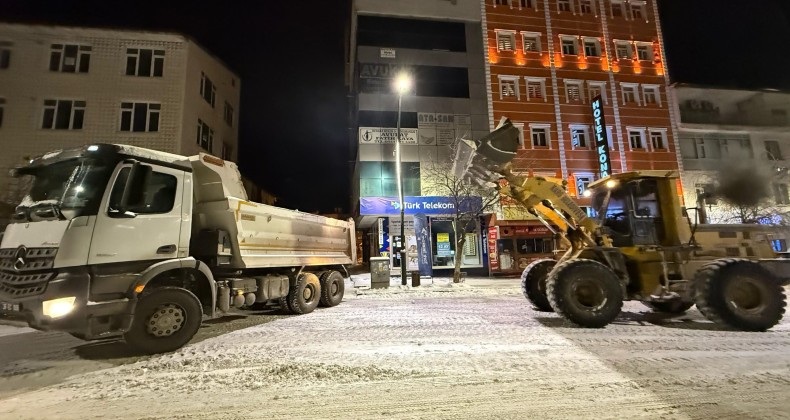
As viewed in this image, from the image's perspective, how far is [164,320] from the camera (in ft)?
17.9

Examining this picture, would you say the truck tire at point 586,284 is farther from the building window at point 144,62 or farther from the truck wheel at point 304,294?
the building window at point 144,62

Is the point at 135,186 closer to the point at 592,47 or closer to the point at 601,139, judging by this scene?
the point at 601,139

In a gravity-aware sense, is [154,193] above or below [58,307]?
above

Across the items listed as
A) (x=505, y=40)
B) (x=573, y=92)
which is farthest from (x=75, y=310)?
(x=573, y=92)

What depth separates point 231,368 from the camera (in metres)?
4.62

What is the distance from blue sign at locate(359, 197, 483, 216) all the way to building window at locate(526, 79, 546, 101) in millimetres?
10573

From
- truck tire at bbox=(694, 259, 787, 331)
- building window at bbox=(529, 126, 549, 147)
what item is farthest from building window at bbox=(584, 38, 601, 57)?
truck tire at bbox=(694, 259, 787, 331)

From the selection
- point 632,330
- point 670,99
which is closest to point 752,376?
point 632,330

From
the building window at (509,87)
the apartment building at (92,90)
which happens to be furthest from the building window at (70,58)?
the building window at (509,87)

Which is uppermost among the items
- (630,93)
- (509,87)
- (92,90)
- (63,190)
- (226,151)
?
(509,87)

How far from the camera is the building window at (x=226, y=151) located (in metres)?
25.0

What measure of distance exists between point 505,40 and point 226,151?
22277 millimetres

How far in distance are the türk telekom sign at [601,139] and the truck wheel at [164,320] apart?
1008 inches

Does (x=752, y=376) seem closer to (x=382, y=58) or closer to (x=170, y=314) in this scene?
(x=170, y=314)
